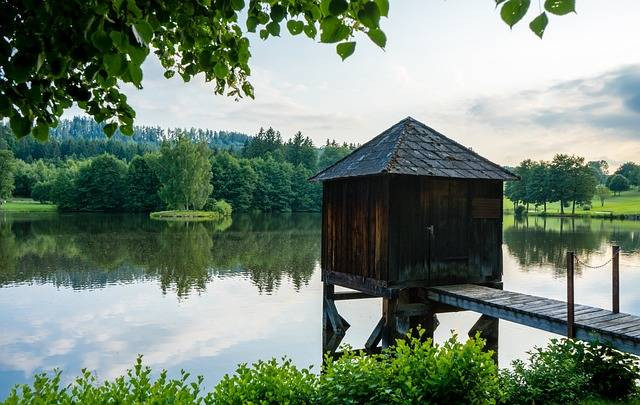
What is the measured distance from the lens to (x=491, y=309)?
1138 centimetres

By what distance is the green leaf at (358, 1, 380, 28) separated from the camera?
8.96 ft

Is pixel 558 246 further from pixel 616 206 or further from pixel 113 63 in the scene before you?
pixel 616 206

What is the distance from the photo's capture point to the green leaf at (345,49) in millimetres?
3016

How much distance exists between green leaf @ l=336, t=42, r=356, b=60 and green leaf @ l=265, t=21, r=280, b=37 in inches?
52.8

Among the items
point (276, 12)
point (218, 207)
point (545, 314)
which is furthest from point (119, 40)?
point (218, 207)

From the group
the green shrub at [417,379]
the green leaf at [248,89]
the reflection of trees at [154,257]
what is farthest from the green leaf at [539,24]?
the reflection of trees at [154,257]

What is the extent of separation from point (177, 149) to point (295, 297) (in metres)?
55.7

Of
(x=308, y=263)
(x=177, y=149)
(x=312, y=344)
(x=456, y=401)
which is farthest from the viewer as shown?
(x=177, y=149)

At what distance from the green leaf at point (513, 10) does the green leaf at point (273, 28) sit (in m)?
2.20

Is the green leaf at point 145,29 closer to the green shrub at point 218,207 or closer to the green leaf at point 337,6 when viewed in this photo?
the green leaf at point 337,6

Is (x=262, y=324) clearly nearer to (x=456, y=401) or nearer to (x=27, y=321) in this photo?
(x=27, y=321)

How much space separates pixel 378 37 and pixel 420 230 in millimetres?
10695

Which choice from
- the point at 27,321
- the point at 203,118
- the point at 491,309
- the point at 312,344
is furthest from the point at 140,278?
the point at 203,118

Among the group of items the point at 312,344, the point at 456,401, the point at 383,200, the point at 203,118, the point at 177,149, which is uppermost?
the point at 203,118
